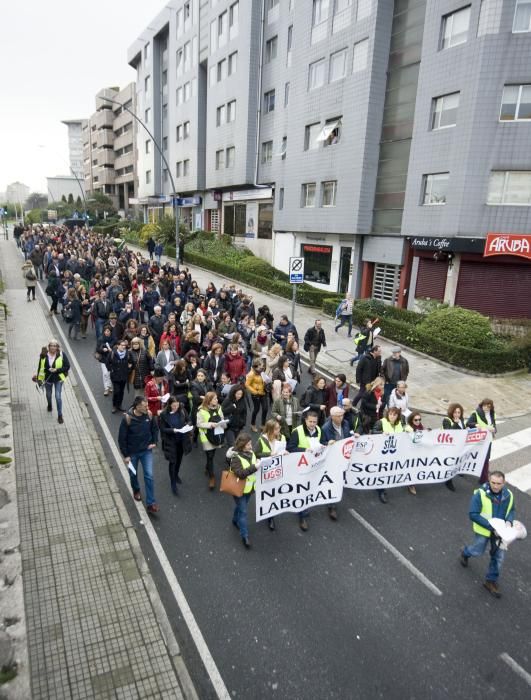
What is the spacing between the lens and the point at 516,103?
61.3 ft

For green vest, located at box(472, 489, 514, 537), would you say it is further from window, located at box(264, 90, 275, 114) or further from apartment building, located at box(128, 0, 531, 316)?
window, located at box(264, 90, 275, 114)

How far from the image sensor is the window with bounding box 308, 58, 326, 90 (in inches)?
1074

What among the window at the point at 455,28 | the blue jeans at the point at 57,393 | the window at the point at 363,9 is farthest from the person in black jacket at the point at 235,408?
the window at the point at 363,9

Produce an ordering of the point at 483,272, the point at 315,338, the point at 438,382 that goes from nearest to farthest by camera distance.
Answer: the point at 315,338
the point at 438,382
the point at 483,272

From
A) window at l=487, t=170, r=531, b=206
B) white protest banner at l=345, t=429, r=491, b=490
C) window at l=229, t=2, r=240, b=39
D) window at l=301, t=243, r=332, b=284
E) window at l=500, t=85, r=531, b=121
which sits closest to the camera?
white protest banner at l=345, t=429, r=491, b=490

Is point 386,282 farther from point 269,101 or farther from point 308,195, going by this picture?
point 269,101

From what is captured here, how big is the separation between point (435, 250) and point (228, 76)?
93.7 feet

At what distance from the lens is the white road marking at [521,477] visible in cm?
895

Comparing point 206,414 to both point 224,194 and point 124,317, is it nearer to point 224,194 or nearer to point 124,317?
point 124,317

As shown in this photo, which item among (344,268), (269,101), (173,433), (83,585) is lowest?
(83,585)

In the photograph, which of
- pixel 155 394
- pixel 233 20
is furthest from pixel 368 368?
pixel 233 20

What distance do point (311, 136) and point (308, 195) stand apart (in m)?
3.41

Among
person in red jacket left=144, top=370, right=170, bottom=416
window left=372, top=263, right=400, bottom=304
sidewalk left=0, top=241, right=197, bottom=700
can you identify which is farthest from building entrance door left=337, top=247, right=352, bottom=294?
sidewalk left=0, top=241, right=197, bottom=700

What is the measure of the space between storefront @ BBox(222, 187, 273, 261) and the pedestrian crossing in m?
27.7
